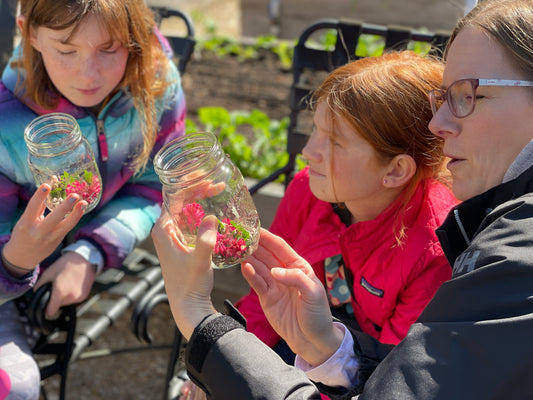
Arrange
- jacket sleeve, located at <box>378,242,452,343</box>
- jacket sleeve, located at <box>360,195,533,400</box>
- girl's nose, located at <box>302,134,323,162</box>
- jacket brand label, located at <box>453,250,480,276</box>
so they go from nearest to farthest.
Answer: jacket sleeve, located at <box>360,195,533,400</box> < jacket brand label, located at <box>453,250,480,276</box> < jacket sleeve, located at <box>378,242,452,343</box> < girl's nose, located at <box>302,134,323,162</box>

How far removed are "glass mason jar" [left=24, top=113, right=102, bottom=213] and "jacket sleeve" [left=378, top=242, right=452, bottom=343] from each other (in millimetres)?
962

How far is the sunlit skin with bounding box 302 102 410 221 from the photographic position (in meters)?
1.80

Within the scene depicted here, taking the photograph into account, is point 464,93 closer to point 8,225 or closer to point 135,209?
point 135,209

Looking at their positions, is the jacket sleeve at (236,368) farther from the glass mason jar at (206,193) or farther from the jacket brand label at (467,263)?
the jacket brand label at (467,263)

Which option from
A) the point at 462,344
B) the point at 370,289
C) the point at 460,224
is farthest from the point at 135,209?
the point at 462,344

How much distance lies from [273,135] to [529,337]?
2.76 metres

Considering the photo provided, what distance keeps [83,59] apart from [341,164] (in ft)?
2.92

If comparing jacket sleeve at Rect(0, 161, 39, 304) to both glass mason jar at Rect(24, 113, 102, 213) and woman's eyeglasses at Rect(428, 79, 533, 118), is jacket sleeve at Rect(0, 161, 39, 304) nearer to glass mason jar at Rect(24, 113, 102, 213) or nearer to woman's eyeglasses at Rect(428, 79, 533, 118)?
glass mason jar at Rect(24, 113, 102, 213)

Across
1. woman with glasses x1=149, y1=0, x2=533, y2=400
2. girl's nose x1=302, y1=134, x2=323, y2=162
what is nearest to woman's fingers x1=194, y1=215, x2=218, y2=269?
woman with glasses x1=149, y1=0, x2=533, y2=400

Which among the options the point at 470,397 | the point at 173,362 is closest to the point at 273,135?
the point at 173,362

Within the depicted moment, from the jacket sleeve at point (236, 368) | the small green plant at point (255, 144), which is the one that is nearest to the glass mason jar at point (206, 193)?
the jacket sleeve at point (236, 368)

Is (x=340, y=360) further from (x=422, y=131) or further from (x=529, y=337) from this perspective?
(x=422, y=131)

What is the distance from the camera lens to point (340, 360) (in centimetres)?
153

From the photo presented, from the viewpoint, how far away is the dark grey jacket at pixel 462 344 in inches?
43.3
